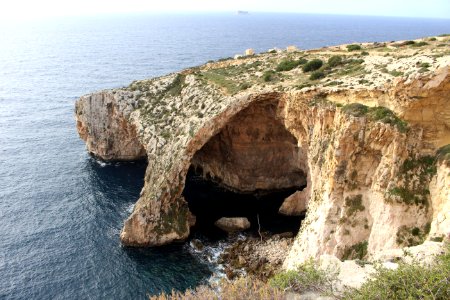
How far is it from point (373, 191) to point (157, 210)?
90.7 ft

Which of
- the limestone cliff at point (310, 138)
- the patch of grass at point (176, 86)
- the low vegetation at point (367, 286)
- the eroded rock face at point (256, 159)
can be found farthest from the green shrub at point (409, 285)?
the patch of grass at point (176, 86)

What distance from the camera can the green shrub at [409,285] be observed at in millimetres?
19766

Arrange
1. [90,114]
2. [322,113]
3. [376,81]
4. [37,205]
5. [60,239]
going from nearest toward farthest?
[376,81], [322,113], [60,239], [37,205], [90,114]

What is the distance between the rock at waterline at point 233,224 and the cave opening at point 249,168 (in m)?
4.70

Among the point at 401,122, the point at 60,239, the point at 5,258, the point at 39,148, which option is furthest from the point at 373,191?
the point at 39,148

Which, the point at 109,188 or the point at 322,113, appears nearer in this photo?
the point at 322,113

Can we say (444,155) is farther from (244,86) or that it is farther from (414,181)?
(244,86)

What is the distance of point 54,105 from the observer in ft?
373

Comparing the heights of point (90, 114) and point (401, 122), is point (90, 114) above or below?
below

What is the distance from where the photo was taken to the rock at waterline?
56000mm

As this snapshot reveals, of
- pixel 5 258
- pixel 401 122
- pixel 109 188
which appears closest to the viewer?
pixel 401 122

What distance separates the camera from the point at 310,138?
48.6 metres

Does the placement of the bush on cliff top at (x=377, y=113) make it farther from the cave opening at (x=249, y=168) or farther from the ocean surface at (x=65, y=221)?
the ocean surface at (x=65, y=221)

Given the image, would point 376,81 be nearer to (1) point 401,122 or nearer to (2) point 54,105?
(1) point 401,122
